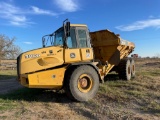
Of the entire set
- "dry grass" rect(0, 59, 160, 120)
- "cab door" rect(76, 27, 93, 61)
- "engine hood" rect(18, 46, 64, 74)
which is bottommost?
"dry grass" rect(0, 59, 160, 120)

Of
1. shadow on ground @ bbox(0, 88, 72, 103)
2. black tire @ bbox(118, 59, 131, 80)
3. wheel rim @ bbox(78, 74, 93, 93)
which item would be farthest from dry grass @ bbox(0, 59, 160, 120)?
black tire @ bbox(118, 59, 131, 80)

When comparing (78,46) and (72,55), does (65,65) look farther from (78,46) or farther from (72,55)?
(78,46)

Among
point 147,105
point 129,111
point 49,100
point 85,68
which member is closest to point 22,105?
point 49,100

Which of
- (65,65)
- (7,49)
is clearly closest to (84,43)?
(65,65)

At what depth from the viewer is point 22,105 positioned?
8477 millimetres

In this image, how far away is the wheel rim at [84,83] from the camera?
8.97 m

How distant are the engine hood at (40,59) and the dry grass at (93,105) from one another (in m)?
1.29

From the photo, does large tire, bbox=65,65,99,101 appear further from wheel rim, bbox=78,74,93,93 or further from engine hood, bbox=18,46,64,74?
engine hood, bbox=18,46,64,74

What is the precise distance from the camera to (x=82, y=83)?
9.09 metres

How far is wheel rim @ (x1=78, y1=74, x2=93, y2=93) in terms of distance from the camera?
353 inches

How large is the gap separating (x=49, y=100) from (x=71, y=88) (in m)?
1.23

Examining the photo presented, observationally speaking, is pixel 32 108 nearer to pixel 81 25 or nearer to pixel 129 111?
pixel 129 111

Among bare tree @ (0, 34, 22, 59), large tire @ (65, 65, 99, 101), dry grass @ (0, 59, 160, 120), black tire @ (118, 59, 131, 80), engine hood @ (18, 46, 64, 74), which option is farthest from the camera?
bare tree @ (0, 34, 22, 59)

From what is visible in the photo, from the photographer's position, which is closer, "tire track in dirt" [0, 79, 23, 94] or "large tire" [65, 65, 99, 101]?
"large tire" [65, 65, 99, 101]
